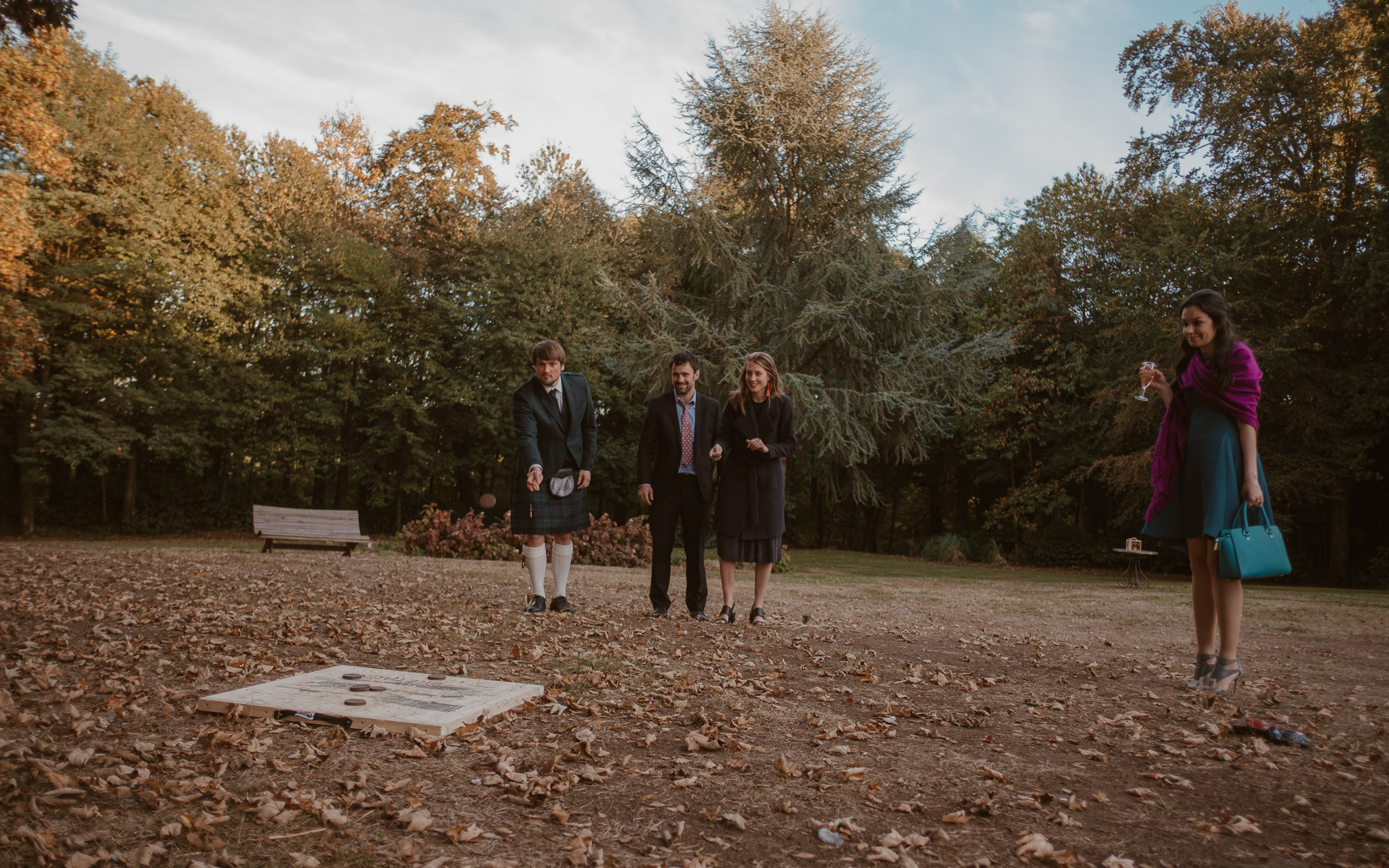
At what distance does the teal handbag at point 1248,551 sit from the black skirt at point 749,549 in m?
3.08

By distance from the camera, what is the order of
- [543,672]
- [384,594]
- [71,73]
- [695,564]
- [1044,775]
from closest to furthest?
[1044,775]
[543,672]
[695,564]
[384,594]
[71,73]

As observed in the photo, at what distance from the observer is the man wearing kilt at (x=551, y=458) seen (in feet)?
21.7

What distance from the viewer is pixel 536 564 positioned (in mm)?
6824

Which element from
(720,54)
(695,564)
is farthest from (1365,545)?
(695,564)

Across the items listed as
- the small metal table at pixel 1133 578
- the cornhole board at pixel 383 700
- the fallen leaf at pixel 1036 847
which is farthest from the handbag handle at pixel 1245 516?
the small metal table at pixel 1133 578

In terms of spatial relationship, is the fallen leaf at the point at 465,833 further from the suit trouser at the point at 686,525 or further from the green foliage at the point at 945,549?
the green foliage at the point at 945,549

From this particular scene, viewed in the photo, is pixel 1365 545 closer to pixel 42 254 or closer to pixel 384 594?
pixel 384 594

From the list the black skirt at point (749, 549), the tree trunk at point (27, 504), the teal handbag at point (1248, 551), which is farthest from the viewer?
the tree trunk at point (27, 504)

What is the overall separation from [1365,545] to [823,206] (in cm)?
1498

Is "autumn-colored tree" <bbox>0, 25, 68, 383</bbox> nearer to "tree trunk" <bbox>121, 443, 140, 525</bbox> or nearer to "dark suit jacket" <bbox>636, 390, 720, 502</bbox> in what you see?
"tree trunk" <bbox>121, 443, 140, 525</bbox>

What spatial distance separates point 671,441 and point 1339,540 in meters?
18.8

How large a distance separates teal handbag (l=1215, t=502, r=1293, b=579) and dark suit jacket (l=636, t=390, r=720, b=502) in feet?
11.3

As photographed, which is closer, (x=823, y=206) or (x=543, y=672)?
(x=543, y=672)

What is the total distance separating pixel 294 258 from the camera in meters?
23.5
